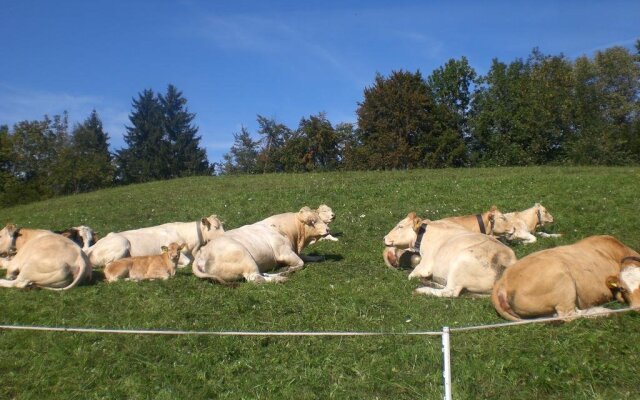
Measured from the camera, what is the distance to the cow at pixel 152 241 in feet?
50.2

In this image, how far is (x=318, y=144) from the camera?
275 feet

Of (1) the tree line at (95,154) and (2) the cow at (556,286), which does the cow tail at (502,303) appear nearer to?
(2) the cow at (556,286)

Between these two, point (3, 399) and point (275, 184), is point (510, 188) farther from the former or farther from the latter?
point (3, 399)

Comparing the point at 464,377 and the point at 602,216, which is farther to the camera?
the point at 602,216

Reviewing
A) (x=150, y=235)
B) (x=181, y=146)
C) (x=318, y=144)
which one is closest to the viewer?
(x=150, y=235)

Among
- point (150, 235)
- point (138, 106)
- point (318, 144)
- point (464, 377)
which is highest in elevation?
point (138, 106)

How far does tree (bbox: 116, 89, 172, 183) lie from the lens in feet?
298

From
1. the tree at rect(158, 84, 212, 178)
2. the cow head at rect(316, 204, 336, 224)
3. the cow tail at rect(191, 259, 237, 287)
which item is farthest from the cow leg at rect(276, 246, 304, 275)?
the tree at rect(158, 84, 212, 178)

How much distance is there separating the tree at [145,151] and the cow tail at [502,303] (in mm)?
84129

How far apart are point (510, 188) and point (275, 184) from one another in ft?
41.5

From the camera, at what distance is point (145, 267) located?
13336mm

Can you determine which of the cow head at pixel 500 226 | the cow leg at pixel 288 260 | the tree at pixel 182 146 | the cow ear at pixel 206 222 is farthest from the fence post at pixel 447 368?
the tree at pixel 182 146

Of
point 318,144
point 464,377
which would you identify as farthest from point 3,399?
point 318,144

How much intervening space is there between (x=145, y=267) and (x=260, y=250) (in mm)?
2468
